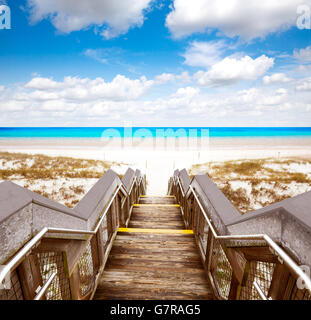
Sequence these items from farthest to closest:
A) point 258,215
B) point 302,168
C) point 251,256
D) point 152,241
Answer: point 302,168 → point 152,241 → point 251,256 → point 258,215

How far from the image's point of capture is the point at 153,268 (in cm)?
285

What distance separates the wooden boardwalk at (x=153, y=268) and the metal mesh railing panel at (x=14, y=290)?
134cm

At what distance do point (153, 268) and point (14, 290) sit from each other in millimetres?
1919

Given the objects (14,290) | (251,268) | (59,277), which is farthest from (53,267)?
(251,268)

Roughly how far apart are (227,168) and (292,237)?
13934 millimetres

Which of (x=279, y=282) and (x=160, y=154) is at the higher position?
(x=279, y=282)

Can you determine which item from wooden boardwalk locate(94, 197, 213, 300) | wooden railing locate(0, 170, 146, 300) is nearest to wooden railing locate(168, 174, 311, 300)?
wooden boardwalk locate(94, 197, 213, 300)

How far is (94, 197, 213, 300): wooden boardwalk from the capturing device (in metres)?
2.46

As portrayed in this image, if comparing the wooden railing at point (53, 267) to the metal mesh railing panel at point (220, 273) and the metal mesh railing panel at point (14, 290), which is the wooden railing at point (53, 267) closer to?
the metal mesh railing panel at point (14, 290)

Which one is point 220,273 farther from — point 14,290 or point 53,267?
point 14,290

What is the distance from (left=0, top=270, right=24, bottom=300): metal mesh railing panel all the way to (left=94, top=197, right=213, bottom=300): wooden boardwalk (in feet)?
4.39

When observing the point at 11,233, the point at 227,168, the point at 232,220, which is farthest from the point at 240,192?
the point at 11,233

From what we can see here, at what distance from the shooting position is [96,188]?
271 cm
